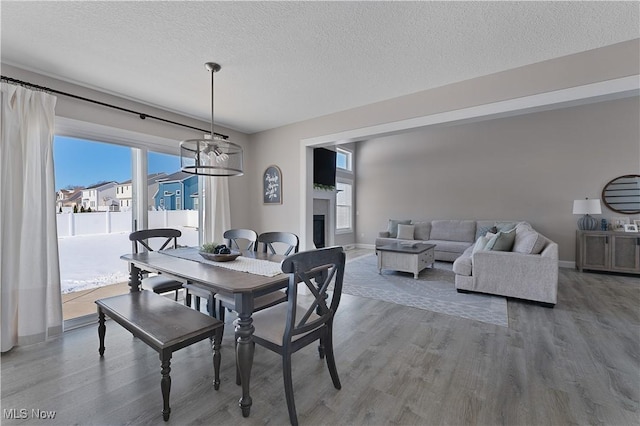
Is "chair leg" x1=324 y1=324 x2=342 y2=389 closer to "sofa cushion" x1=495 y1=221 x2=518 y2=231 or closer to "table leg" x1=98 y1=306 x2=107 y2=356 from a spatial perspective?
"table leg" x1=98 y1=306 x2=107 y2=356

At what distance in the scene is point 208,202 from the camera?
3992mm

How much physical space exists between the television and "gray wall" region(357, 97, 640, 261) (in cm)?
150

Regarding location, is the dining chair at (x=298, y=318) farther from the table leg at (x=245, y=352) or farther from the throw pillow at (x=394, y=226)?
the throw pillow at (x=394, y=226)

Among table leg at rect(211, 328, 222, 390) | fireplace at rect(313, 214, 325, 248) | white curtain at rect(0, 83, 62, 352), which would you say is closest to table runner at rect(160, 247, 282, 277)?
table leg at rect(211, 328, 222, 390)

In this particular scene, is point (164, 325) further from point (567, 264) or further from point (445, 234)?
point (567, 264)

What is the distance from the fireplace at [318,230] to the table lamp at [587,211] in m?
5.22

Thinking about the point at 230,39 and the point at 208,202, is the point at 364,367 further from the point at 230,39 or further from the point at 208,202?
the point at 208,202

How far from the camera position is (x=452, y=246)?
5.92 meters

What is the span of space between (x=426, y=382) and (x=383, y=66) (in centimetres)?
261

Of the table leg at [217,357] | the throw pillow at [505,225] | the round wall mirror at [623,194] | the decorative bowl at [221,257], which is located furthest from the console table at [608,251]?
the table leg at [217,357]

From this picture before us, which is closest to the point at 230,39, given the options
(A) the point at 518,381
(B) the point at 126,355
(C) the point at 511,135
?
(B) the point at 126,355

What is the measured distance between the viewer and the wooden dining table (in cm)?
161

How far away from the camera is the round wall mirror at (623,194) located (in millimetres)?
4832

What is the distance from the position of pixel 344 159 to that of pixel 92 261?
642cm
